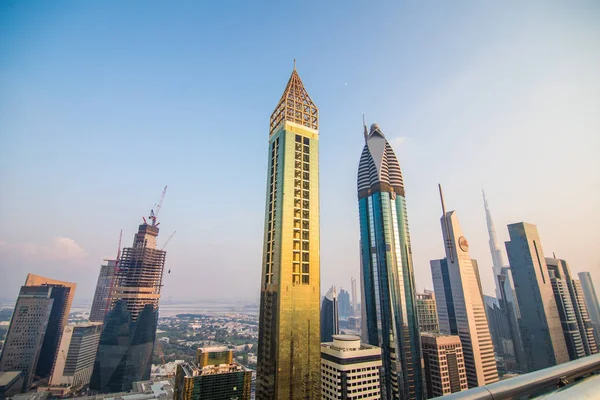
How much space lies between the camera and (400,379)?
3071 inches

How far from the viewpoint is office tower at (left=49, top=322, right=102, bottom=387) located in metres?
93.2

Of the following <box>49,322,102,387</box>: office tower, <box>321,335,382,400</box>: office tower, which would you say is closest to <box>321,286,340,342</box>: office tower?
<box>321,335,382,400</box>: office tower

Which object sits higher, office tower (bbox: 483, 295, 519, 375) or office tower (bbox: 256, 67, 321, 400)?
office tower (bbox: 256, 67, 321, 400)

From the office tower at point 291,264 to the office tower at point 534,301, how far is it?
104814 millimetres

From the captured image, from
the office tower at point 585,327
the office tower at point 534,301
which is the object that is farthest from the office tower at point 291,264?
Answer: the office tower at point 585,327

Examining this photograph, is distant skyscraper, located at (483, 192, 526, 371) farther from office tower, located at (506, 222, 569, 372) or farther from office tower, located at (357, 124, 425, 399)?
office tower, located at (357, 124, 425, 399)

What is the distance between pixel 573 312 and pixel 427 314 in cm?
5463

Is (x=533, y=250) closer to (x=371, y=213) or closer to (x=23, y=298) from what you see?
(x=371, y=213)

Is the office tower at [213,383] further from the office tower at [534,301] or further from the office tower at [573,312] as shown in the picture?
the office tower at [573,312]

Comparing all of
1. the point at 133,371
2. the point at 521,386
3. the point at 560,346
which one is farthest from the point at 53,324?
the point at 560,346

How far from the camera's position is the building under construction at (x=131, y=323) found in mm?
90312

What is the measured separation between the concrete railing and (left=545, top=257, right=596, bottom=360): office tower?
14156cm

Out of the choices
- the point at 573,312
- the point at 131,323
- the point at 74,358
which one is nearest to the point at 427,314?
the point at 573,312

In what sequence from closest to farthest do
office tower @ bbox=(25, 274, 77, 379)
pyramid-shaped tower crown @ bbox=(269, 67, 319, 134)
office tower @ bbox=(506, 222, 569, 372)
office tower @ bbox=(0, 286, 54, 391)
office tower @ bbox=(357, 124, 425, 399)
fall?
1. pyramid-shaped tower crown @ bbox=(269, 67, 319, 134)
2. office tower @ bbox=(357, 124, 425, 399)
3. office tower @ bbox=(0, 286, 54, 391)
4. office tower @ bbox=(25, 274, 77, 379)
5. office tower @ bbox=(506, 222, 569, 372)
